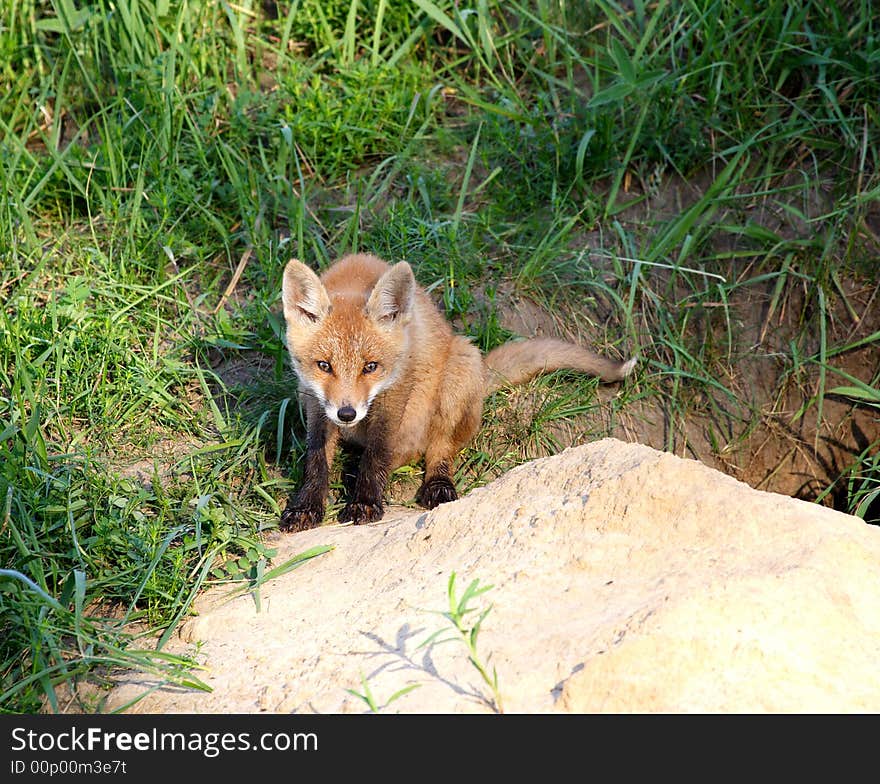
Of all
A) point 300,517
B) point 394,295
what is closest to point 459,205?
point 394,295

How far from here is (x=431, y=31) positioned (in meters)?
6.50

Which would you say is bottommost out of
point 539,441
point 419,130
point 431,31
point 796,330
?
point 539,441

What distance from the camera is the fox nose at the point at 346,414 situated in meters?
4.32

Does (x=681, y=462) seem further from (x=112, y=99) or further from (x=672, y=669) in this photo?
(x=112, y=99)

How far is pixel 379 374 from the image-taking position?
4559 millimetres

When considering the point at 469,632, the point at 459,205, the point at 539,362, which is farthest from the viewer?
the point at 459,205

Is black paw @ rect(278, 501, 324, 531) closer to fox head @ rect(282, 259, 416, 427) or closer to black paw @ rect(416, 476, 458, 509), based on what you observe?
fox head @ rect(282, 259, 416, 427)

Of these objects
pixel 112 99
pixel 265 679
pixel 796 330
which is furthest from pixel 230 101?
pixel 265 679

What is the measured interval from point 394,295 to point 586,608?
2046mm

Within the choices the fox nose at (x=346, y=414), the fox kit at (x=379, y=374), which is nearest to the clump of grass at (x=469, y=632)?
the fox nose at (x=346, y=414)

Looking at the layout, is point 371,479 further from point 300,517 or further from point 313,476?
point 300,517

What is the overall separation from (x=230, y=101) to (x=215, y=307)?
1418mm

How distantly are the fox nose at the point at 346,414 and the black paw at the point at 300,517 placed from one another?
1.41ft

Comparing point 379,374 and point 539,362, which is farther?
point 539,362
